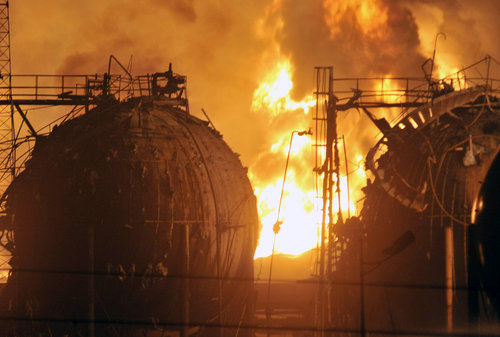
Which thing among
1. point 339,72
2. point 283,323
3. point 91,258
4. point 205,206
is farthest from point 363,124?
point 91,258

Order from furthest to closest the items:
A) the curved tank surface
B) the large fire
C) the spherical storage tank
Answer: the large fire, the curved tank surface, the spherical storage tank

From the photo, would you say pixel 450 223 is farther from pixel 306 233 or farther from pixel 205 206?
pixel 306 233

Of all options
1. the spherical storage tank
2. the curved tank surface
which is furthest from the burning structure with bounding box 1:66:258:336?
the curved tank surface

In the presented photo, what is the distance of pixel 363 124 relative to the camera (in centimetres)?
4256

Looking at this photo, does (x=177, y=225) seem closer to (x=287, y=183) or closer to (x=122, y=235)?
(x=122, y=235)

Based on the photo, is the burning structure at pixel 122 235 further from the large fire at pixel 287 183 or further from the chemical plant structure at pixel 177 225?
the large fire at pixel 287 183

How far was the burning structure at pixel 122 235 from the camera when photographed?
22.0 metres

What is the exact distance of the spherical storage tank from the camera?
22.0 meters

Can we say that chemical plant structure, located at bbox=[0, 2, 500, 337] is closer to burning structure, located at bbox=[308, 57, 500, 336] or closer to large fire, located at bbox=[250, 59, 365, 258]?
burning structure, located at bbox=[308, 57, 500, 336]

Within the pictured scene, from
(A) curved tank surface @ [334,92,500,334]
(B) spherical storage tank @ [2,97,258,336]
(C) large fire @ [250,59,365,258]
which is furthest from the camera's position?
(C) large fire @ [250,59,365,258]

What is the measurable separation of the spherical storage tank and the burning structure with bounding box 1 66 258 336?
0.11 feet

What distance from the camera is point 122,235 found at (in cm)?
2200

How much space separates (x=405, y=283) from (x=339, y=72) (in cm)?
1826

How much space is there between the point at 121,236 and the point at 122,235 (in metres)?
0.05
